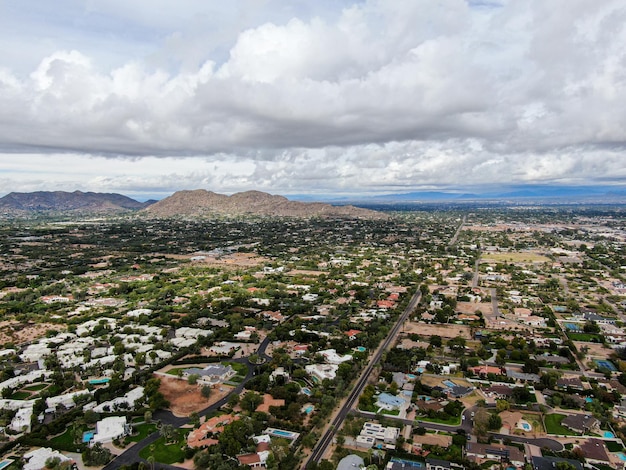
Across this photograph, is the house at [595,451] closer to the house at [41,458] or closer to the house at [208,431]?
the house at [208,431]

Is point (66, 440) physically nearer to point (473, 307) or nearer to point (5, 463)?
point (5, 463)

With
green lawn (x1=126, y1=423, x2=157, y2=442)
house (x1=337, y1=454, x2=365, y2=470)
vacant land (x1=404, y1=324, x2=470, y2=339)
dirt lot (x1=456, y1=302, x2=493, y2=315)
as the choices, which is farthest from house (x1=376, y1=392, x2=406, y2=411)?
dirt lot (x1=456, y1=302, x2=493, y2=315)

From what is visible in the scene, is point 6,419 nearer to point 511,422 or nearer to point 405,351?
point 405,351

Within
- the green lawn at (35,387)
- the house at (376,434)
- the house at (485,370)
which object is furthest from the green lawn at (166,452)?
the house at (485,370)

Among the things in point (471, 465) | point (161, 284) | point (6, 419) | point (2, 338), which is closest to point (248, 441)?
point (471, 465)

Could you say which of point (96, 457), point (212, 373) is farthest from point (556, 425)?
point (96, 457)

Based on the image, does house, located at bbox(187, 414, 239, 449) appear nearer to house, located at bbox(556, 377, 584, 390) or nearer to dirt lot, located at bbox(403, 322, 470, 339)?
dirt lot, located at bbox(403, 322, 470, 339)

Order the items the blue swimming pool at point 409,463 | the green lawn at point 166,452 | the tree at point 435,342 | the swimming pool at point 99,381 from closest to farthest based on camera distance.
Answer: the blue swimming pool at point 409,463 < the green lawn at point 166,452 < the swimming pool at point 99,381 < the tree at point 435,342
